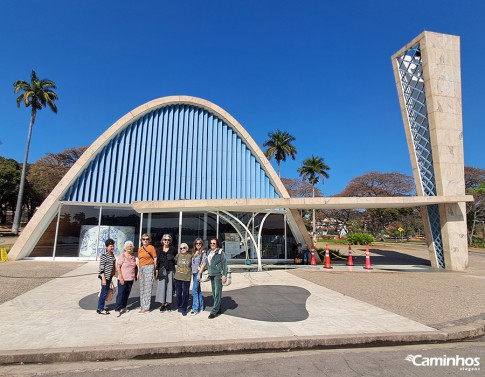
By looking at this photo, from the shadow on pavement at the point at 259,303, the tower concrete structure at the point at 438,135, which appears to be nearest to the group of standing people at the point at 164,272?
the shadow on pavement at the point at 259,303

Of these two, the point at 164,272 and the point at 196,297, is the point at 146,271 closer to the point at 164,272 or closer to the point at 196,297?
the point at 164,272

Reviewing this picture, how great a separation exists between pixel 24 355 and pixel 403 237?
75370 mm

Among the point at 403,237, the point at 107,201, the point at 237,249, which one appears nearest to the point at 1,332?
the point at 107,201

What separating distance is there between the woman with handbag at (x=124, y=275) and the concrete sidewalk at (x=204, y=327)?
30 cm

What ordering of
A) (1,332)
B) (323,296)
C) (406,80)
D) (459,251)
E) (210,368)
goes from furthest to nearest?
(406,80) < (459,251) < (323,296) < (1,332) < (210,368)

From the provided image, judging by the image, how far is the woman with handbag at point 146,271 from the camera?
684 cm

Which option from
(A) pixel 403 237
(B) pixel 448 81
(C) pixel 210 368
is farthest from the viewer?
(A) pixel 403 237

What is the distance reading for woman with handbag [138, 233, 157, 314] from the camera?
6.84 m

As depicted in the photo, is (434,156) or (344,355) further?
(434,156)

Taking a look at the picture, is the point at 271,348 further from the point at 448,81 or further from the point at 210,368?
the point at 448,81

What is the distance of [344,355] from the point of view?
4.87 m

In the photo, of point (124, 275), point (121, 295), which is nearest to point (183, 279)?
point (124, 275)

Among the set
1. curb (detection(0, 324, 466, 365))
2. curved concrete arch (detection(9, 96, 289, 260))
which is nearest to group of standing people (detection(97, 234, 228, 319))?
curb (detection(0, 324, 466, 365))

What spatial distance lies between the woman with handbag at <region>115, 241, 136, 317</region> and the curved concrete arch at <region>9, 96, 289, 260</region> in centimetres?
1245
